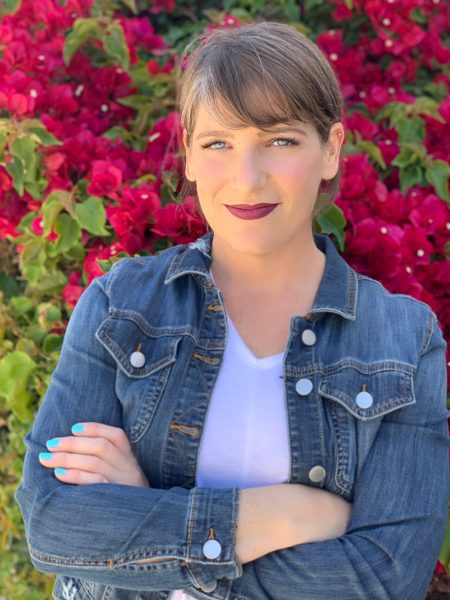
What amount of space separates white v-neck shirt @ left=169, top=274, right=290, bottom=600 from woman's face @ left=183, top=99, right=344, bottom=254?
0.30 m

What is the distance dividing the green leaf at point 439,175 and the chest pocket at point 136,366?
1240 millimetres

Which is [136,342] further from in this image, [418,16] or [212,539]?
[418,16]

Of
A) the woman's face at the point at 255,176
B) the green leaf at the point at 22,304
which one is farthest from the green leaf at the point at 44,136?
the woman's face at the point at 255,176

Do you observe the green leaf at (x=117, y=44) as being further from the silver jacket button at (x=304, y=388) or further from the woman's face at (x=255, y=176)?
the silver jacket button at (x=304, y=388)

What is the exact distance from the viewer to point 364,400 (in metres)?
1.89

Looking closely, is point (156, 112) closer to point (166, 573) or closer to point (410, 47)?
point (410, 47)

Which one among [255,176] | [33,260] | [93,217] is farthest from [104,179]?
[255,176]

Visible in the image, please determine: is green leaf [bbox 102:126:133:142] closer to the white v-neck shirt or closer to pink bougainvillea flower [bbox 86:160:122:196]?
pink bougainvillea flower [bbox 86:160:122:196]

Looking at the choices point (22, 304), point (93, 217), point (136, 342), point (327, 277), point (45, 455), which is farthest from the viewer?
point (22, 304)

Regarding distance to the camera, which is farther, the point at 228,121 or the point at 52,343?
the point at 52,343

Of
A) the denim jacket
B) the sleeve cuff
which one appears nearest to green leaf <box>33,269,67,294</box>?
the denim jacket

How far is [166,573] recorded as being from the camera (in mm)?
1754

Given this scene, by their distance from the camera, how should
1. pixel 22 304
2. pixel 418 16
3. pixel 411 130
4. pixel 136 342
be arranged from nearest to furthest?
1. pixel 136 342
2. pixel 22 304
3. pixel 411 130
4. pixel 418 16

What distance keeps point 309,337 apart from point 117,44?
1680mm
